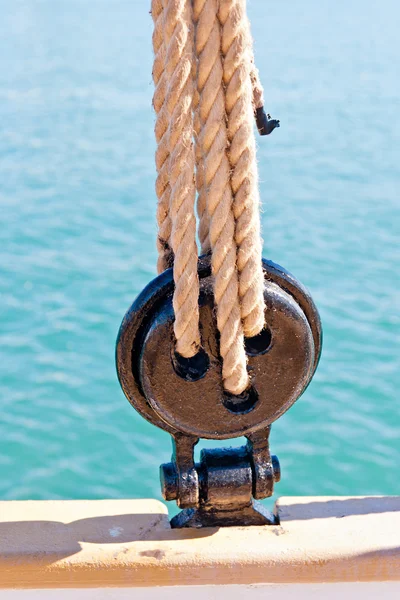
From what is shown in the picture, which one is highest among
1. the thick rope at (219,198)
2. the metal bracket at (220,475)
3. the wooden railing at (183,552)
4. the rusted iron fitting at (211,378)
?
the thick rope at (219,198)

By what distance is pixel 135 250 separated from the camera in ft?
16.2

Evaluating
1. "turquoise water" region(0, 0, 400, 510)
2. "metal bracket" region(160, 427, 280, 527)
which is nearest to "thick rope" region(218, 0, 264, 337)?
"metal bracket" region(160, 427, 280, 527)

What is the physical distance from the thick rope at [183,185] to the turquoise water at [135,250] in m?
2.58

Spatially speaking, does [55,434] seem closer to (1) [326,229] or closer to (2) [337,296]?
(2) [337,296]

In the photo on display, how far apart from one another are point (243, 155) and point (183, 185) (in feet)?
0.21

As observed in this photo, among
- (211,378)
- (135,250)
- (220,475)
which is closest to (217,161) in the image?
(211,378)

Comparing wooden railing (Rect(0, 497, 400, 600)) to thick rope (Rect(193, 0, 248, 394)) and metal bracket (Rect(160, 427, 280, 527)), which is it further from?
thick rope (Rect(193, 0, 248, 394))

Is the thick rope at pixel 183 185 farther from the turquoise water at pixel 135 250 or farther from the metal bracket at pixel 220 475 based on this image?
the turquoise water at pixel 135 250

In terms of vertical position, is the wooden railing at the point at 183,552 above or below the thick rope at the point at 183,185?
below

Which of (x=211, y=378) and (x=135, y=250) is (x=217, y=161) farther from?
(x=135, y=250)

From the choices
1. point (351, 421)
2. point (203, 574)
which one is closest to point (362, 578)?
point (203, 574)

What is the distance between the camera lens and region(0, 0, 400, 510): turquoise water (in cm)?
353

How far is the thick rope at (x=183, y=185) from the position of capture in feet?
2.75

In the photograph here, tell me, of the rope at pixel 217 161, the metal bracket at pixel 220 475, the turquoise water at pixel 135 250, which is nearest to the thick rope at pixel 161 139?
the rope at pixel 217 161
